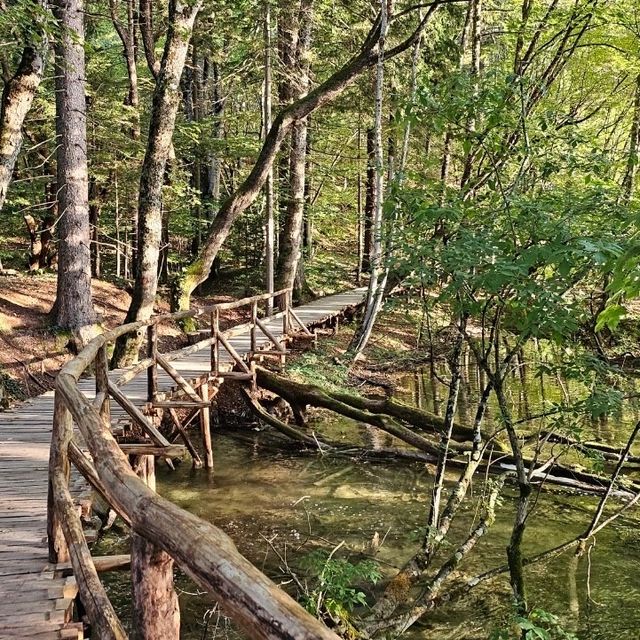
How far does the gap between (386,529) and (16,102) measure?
25.8ft

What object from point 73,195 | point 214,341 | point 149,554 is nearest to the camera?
point 149,554

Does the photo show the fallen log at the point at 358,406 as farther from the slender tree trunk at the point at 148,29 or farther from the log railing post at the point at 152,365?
the slender tree trunk at the point at 148,29

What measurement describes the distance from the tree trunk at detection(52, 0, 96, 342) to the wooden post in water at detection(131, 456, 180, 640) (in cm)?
1098

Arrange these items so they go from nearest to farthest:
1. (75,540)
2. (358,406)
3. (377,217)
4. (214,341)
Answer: (75,540) → (214,341) → (358,406) → (377,217)

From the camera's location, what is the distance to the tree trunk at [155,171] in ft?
39.3

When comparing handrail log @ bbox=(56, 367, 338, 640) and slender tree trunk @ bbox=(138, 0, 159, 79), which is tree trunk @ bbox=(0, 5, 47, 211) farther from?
slender tree trunk @ bbox=(138, 0, 159, 79)

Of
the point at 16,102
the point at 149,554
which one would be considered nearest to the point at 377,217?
the point at 16,102

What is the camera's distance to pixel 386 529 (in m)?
7.68

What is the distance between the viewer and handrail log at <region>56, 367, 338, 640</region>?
152 centimetres

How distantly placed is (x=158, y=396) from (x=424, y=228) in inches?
184

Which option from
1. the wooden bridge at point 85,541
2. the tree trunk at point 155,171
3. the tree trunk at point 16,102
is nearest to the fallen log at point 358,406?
the tree trunk at point 155,171

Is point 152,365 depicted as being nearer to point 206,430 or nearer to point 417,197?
point 206,430

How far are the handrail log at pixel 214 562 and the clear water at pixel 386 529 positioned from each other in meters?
2.65

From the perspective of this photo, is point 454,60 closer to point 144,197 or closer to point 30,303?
point 144,197
